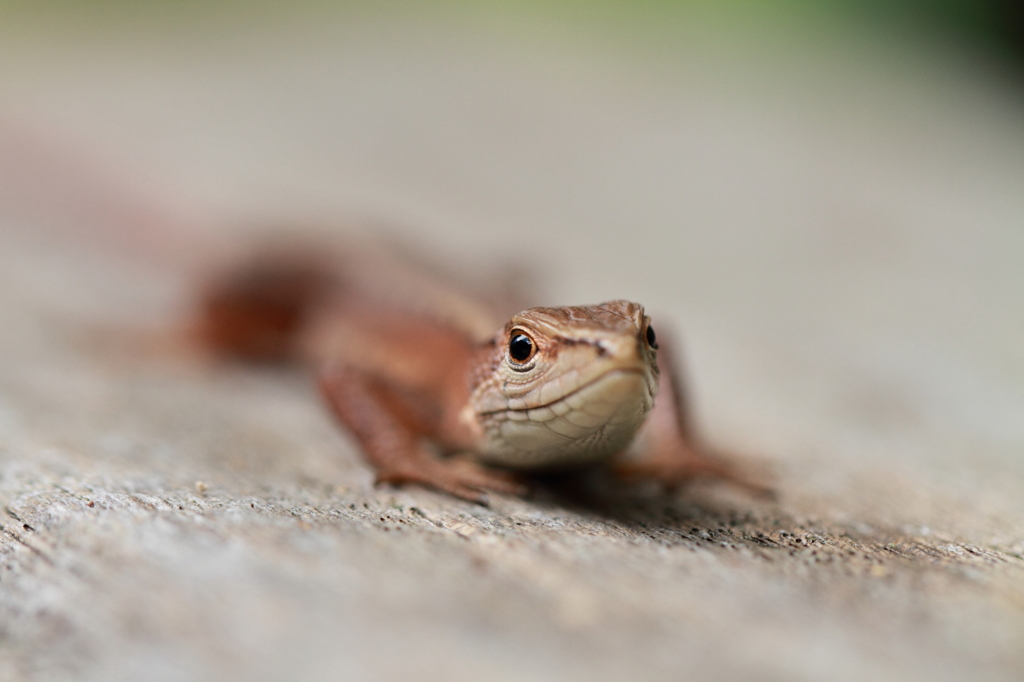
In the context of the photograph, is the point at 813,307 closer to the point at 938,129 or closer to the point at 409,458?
the point at 409,458

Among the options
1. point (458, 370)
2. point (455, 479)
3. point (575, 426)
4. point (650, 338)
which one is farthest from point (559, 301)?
point (575, 426)

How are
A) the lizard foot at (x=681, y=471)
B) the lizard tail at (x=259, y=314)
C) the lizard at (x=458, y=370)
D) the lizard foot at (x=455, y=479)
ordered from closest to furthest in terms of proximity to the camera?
the lizard at (x=458, y=370) → the lizard foot at (x=455, y=479) → the lizard foot at (x=681, y=471) → the lizard tail at (x=259, y=314)

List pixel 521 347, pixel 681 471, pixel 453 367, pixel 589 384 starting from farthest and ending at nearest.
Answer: pixel 453 367 → pixel 681 471 → pixel 521 347 → pixel 589 384

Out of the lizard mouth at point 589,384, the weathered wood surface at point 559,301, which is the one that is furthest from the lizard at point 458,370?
the weathered wood surface at point 559,301

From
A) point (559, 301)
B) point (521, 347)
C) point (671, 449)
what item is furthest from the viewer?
point (559, 301)

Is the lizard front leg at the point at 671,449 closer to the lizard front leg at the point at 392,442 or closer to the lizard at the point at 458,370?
the lizard at the point at 458,370

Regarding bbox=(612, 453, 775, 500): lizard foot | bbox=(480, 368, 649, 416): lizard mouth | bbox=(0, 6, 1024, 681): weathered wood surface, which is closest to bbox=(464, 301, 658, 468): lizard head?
bbox=(480, 368, 649, 416): lizard mouth

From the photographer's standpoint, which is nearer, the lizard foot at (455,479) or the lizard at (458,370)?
the lizard at (458,370)

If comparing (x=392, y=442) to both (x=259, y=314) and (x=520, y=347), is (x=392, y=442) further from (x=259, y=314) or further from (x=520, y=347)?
(x=259, y=314)
